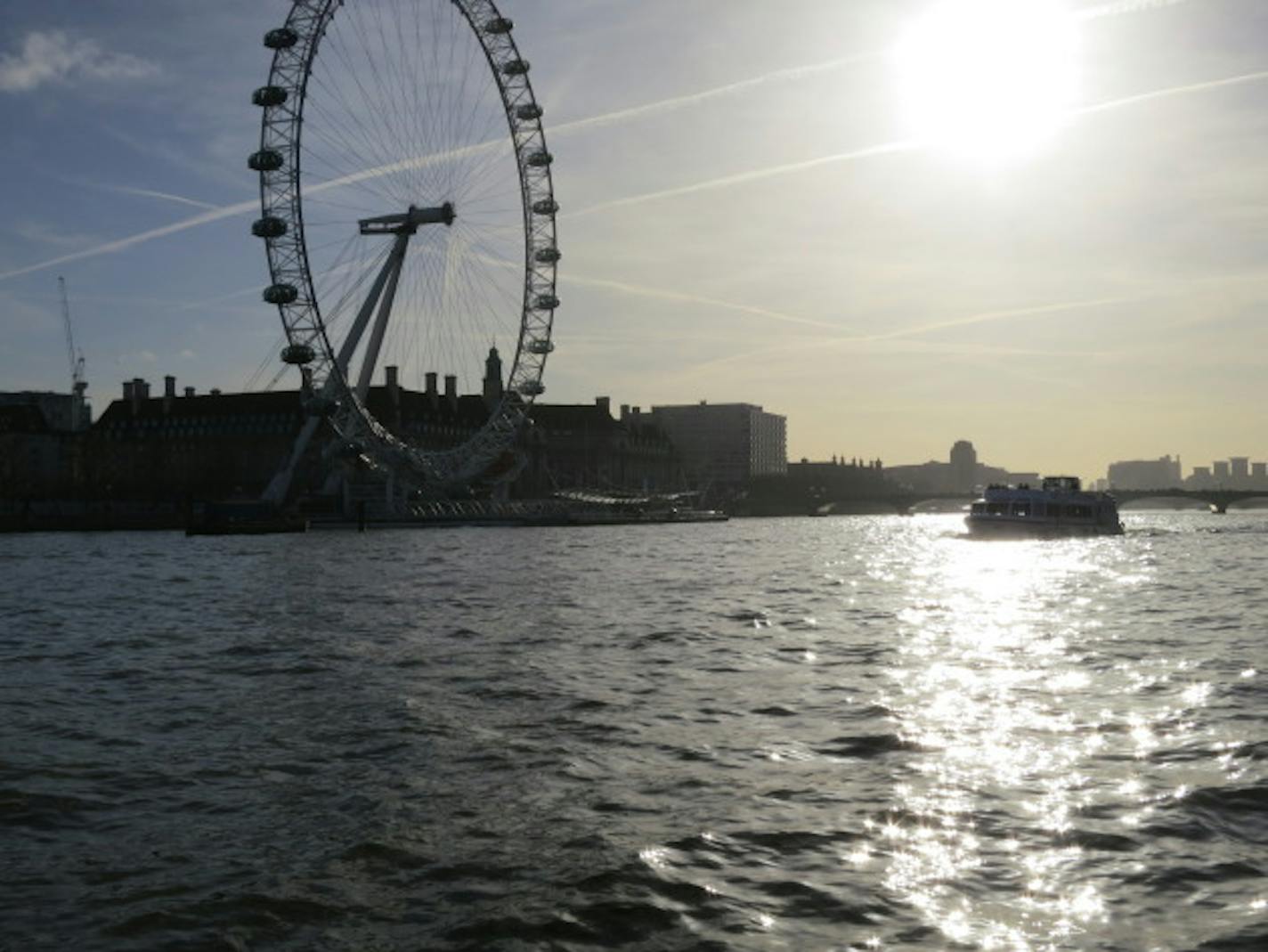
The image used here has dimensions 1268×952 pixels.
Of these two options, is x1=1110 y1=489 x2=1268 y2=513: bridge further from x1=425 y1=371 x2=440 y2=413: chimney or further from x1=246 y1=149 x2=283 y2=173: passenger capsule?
x1=246 y1=149 x2=283 y2=173: passenger capsule

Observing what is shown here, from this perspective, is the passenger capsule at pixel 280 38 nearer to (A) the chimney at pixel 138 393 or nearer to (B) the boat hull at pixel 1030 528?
(B) the boat hull at pixel 1030 528

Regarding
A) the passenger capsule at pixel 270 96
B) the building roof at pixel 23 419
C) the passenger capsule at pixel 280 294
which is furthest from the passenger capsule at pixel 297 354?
the building roof at pixel 23 419

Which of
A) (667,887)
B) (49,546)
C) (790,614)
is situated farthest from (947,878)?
(49,546)

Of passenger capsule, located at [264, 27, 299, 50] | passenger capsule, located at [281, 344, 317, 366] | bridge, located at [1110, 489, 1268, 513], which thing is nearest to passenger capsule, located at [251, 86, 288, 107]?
passenger capsule, located at [264, 27, 299, 50]

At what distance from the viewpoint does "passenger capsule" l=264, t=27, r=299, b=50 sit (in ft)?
220

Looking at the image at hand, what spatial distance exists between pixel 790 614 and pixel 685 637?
5551 mm

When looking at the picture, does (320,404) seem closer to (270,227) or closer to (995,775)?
(270,227)

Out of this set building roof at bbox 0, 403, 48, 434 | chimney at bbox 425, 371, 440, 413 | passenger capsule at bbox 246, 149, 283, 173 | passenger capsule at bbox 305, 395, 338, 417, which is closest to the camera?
passenger capsule at bbox 246, 149, 283, 173

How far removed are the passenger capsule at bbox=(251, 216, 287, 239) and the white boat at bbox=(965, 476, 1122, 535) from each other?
1880 inches

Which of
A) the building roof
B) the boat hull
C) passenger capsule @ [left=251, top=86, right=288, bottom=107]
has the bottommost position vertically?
the boat hull

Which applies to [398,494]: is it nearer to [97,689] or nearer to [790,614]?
[790,614]

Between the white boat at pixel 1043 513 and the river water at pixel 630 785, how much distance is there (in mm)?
61024

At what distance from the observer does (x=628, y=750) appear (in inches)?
461

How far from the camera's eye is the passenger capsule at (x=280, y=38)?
67.1 m
